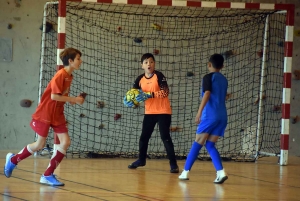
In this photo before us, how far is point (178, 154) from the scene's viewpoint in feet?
29.4

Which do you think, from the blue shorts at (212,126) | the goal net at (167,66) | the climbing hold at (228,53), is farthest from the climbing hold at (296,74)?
the blue shorts at (212,126)

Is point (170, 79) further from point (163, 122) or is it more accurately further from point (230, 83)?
point (163, 122)

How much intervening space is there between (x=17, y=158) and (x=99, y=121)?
149 inches

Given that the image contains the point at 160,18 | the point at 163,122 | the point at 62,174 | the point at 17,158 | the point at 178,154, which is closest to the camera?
the point at 17,158

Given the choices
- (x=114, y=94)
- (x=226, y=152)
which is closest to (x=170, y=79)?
(x=114, y=94)

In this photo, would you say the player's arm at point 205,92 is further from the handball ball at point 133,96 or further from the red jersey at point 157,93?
the handball ball at point 133,96

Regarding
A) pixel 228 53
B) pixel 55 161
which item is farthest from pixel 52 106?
pixel 228 53

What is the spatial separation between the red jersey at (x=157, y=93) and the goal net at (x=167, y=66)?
2.25 m

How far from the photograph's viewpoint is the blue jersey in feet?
19.8

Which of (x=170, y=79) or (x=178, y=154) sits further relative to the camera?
(x=170, y=79)

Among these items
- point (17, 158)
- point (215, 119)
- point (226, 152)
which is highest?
point (215, 119)

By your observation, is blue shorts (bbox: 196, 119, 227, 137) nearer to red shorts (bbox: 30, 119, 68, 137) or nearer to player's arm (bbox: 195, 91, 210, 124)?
player's arm (bbox: 195, 91, 210, 124)

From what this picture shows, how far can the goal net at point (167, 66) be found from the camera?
9328mm

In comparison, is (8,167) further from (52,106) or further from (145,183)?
(145,183)
